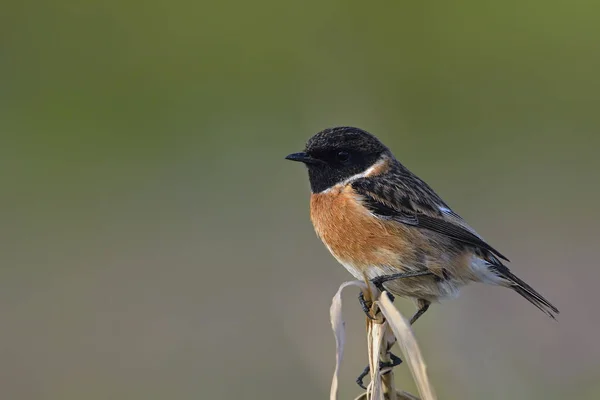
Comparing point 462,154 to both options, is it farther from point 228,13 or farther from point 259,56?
point 228,13

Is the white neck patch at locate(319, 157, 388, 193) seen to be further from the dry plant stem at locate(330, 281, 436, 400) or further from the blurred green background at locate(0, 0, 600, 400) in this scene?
the dry plant stem at locate(330, 281, 436, 400)

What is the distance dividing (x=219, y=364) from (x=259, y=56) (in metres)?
5.70

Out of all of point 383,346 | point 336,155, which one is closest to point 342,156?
point 336,155

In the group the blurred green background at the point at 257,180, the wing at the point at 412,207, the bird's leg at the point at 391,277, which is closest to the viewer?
the bird's leg at the point at 391,277

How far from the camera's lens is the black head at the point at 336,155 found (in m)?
4.20

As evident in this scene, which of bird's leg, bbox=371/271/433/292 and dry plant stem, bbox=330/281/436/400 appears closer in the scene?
dry plant stem, bbox=330/281/436/400

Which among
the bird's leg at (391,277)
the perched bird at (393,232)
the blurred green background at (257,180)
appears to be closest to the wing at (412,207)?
the perched bird at (393,232)

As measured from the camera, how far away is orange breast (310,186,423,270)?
12.5 feet

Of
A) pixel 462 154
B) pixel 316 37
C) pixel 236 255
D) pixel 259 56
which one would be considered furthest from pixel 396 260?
pixel 259 56

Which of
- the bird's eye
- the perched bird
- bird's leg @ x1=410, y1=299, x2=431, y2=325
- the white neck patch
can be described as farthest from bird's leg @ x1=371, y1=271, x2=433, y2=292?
the bird's eye

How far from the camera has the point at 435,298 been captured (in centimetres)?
380

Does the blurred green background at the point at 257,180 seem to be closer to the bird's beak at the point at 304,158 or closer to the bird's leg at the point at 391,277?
the bird's leg at the point at 391,277

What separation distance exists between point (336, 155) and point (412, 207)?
50 cm

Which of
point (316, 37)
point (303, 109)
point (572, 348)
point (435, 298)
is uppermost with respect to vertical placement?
point (316, 37)
